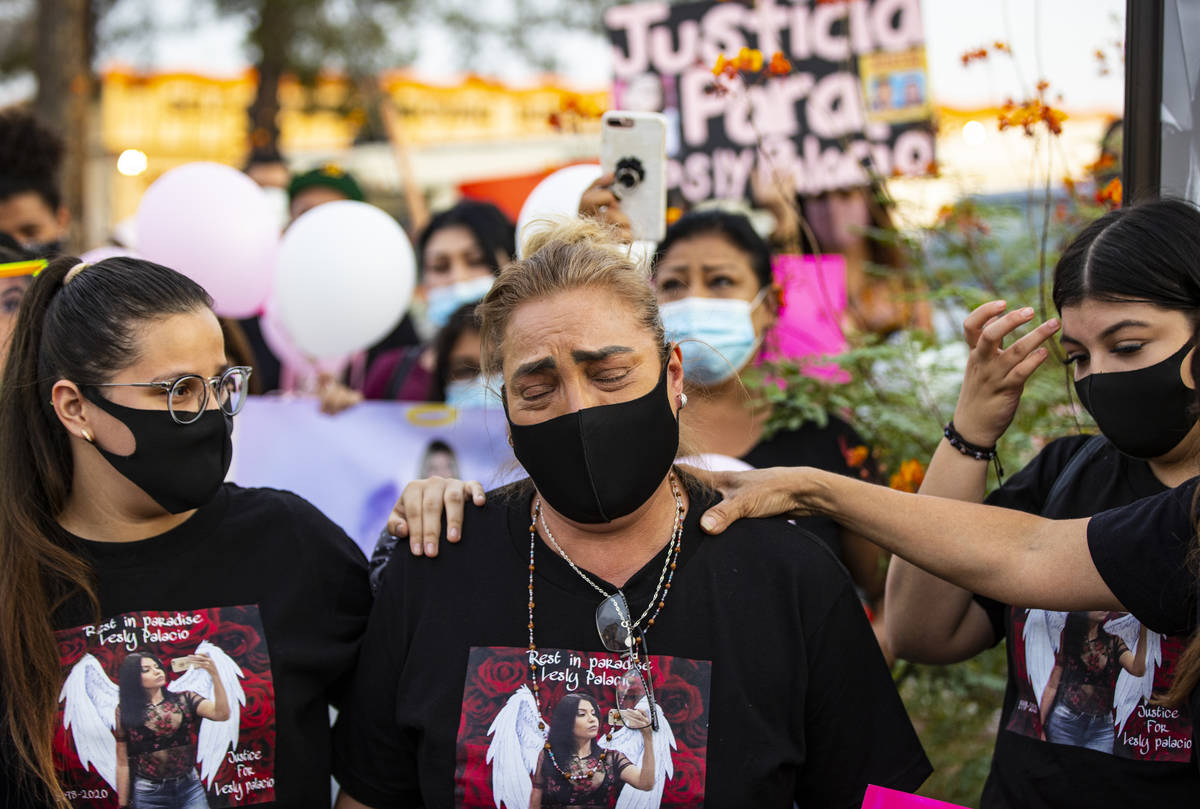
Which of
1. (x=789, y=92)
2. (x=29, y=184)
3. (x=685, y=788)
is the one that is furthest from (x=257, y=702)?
(x=789, y=92)

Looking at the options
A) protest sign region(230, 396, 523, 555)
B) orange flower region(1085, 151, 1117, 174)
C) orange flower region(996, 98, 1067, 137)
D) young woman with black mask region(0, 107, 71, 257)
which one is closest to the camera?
orange flower region(996, 98, 1067, 137)

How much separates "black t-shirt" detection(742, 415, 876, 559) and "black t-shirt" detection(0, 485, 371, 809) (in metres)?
1.43

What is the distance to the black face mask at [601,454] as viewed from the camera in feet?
7.43

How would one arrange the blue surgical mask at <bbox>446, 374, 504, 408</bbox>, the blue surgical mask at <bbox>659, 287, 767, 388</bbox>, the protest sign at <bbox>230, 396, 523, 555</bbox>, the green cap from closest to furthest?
the blue surgical mask at <bbox>659, 287, 767, 388</bbox> → the blue surgical mask at <bbox>446, 374, 504, 408</bbox> → the protest sign at <bbox>230, 396, 523, 555</bbox> → the green cap

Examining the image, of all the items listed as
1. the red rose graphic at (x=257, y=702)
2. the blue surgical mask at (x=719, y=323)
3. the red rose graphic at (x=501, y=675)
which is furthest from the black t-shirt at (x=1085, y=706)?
the red rose graphic at (x=257, y=702)

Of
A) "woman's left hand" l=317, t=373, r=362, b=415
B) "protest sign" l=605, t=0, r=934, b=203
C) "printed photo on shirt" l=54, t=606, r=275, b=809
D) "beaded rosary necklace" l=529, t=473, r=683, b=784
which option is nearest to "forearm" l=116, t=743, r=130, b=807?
"printed photo on shirt" l=54, t=606, r=275, b=809

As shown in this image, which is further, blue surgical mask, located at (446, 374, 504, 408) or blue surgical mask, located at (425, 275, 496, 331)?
blue surgical mask, located at (425, 275, 496, 331)

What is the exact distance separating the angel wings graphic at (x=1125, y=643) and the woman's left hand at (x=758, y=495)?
1.75ft

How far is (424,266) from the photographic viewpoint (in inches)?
216

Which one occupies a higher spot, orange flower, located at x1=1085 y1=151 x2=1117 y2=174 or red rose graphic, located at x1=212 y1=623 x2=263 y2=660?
orange flower, located at x1=1085 y1=151 x2=1117 y2=174

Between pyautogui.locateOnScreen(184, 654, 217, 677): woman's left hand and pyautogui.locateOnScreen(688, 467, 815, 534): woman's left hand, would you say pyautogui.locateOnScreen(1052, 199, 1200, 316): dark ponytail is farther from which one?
pyautogui.locateOnScreen(184, 654, 217, 677): woman's left hand

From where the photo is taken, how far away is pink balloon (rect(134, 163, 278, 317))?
4645 millimetres

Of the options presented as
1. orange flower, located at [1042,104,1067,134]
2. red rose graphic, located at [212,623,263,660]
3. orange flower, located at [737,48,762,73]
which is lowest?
red rose graphic, located at [212,623,263,660]

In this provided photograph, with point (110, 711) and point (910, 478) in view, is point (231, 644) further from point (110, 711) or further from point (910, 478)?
point (910, 478)
